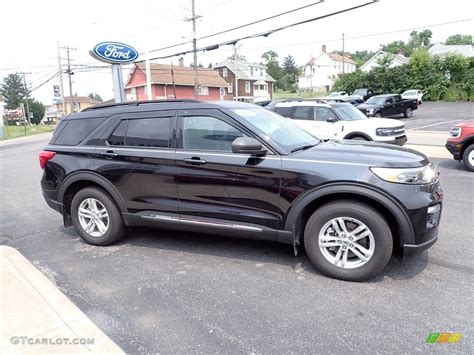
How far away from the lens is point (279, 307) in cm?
317

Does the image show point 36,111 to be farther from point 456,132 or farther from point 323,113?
point 456,132

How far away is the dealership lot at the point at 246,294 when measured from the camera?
277cm

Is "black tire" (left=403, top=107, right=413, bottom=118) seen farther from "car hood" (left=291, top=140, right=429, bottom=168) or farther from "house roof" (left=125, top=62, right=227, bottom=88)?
"house roof" (left=125, top=62, right=227, bottom=88)

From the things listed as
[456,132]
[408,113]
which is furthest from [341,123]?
[408,113]

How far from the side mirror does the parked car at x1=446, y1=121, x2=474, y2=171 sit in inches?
280

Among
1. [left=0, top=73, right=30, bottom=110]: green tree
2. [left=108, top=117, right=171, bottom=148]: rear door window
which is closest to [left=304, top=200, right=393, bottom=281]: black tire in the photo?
[left=108, top=117, right=171, bottom=148]: rear door window

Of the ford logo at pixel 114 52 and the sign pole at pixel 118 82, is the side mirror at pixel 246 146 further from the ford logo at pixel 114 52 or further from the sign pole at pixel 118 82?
the ford logo at pixel 114 52

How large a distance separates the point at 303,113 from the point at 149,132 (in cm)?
822

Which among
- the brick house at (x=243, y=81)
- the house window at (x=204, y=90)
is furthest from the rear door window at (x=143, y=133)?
the brick house at (x=243, y=81)

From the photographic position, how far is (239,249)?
4.40m

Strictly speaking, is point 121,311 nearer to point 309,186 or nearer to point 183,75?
point 309,186

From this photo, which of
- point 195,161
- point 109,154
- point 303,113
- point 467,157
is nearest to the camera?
point 195,161

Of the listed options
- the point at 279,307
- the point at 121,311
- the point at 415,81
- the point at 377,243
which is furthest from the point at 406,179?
the point at 415,81

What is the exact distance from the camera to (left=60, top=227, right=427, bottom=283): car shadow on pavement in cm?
379
